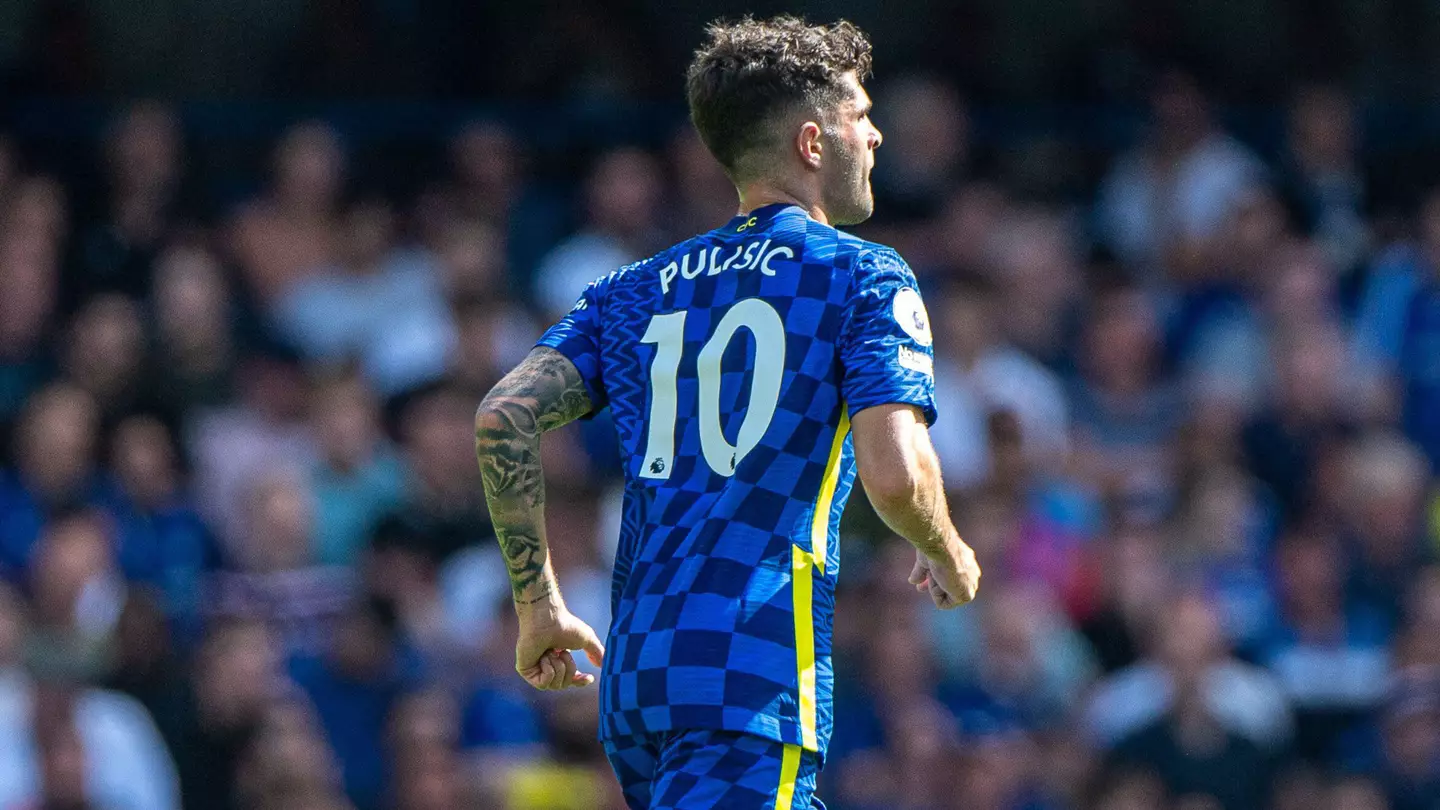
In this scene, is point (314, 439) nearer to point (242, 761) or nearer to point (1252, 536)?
point (242, 761)

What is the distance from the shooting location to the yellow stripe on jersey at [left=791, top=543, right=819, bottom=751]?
3641mm

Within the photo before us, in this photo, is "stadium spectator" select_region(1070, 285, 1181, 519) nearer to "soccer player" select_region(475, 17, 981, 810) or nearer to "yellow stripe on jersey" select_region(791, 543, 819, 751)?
"soccer player" select_region(475, 17, 981, 810)

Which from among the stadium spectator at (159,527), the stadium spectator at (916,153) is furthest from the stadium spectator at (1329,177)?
the stadium spectator at (159,527)

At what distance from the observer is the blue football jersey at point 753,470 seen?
363 centimetres

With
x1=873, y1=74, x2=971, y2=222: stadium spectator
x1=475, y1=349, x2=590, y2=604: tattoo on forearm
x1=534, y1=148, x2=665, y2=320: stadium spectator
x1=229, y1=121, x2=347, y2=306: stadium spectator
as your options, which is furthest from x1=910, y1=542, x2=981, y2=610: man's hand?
x1=873, y1=74, x2=971, y2=222: stadium spectator

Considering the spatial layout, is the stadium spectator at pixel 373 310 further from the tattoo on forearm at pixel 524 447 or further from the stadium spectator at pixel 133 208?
the tattoo on forearm at pixel 524 447

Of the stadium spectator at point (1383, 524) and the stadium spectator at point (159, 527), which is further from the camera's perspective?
the stadium spectator at point (1383, 524)

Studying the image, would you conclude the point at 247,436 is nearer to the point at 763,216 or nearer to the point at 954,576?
the point at 763,216

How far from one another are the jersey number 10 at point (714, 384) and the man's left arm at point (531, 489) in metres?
0.20

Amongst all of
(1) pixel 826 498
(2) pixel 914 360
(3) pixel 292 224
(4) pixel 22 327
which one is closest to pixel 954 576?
(1) pixel 826 498

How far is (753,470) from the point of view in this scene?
369 cm

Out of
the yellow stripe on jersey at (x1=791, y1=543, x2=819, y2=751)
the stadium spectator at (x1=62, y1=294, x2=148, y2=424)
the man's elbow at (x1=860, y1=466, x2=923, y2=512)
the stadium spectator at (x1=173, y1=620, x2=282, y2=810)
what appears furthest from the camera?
the stadium spectator at (x1=62, y1=294, x2=148, y2=424)

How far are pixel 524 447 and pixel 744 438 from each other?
450 millimetres

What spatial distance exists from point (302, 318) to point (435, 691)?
2.40 metres
